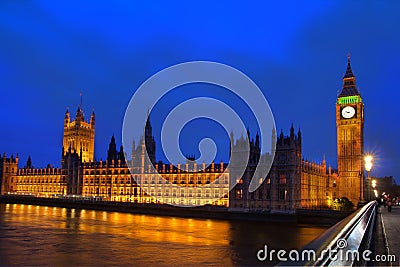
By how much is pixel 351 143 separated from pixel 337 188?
9500 mm

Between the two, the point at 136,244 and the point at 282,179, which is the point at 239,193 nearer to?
the point at 282,179

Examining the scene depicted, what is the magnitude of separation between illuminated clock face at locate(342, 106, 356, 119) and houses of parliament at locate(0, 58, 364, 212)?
0.19 m

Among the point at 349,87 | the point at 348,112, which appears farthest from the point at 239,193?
the point at 349,87

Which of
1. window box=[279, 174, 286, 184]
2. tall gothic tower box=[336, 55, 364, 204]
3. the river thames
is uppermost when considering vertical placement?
tall gothic tower box=[336, 55, 364, 204]

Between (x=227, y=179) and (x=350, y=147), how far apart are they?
27379 millimetres

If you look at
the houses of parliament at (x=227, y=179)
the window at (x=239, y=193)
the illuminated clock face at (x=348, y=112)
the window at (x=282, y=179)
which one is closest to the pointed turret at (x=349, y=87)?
the houses of parliament at (x=227, y=179)

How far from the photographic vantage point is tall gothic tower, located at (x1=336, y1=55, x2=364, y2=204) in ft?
244

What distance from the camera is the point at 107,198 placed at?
82312 mm

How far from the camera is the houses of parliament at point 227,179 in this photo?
58781 mm

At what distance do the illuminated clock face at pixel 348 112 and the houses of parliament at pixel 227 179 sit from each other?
0.19 m

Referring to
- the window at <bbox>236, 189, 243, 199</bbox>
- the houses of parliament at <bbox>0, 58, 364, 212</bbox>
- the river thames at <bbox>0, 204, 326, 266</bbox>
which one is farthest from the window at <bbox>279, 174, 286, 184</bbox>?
the river thames at <bbox>0, 204, 326, 266</bbox>

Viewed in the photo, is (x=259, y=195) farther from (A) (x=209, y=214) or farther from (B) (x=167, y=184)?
(B) (x=167, y=184)

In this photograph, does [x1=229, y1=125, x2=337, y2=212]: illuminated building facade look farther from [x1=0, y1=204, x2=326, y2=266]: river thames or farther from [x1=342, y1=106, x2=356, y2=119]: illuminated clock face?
[x1=342, y1=106, x2=356, y2=119]: illuminated clock face

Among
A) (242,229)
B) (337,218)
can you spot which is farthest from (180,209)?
(337,218)
